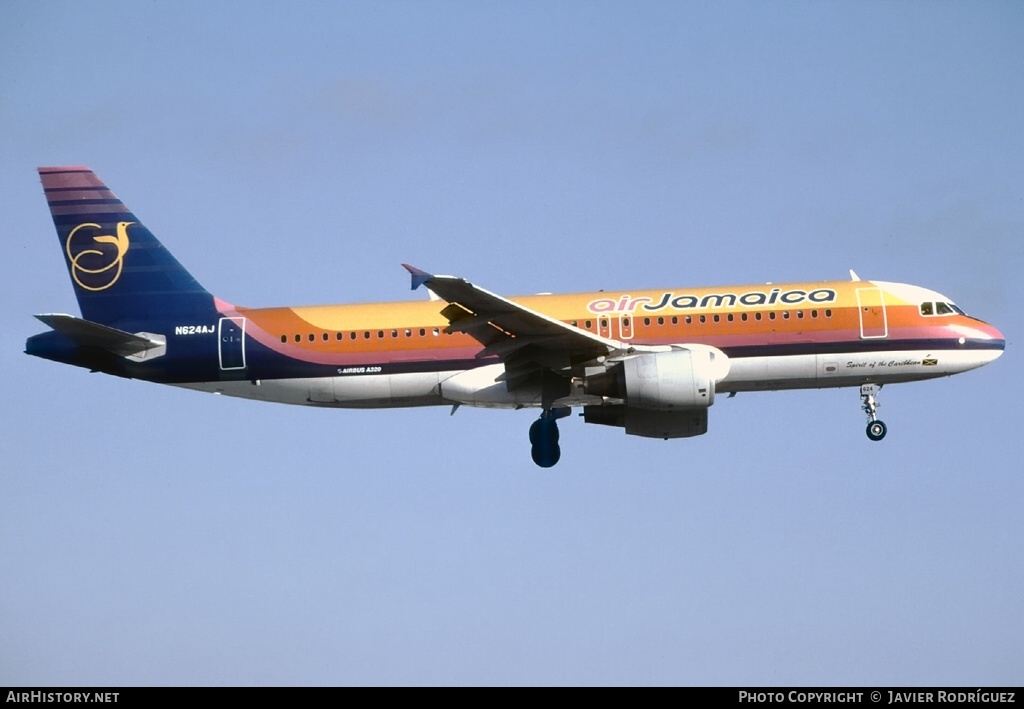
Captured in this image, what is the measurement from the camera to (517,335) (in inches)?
1777

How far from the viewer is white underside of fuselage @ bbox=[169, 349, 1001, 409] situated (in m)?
47.0

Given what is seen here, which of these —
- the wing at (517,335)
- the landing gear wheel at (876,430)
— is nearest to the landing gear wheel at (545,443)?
the wing at (517,335)

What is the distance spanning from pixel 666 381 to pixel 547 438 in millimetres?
5662

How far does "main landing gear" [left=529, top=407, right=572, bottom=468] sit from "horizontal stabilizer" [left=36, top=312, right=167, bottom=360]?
39.7 feet

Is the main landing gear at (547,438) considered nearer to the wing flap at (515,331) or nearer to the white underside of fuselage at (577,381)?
the white underside of fuselage at (577,381)

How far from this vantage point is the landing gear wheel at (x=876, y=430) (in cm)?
4809

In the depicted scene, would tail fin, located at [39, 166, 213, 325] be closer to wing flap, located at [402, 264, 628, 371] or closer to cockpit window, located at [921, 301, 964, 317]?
wing flap, located at [402, 264, 628, 371]

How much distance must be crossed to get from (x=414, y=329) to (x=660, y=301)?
767 cm

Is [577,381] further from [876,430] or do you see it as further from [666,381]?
[876,430]

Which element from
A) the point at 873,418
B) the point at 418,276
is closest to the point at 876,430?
the point at 873,418

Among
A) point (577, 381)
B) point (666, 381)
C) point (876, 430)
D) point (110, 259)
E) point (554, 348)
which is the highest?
point (110, 259)

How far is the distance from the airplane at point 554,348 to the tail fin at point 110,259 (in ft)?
0.25
